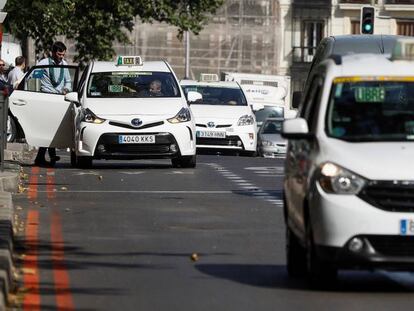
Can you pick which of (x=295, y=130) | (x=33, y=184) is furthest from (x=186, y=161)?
(x=295, y=130)

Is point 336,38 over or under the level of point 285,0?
over

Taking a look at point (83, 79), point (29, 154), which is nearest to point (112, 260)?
point (83, 79)

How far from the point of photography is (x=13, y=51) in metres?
54.2

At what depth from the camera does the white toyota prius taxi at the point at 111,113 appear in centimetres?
2477

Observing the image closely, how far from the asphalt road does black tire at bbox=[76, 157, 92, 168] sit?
1499 mm

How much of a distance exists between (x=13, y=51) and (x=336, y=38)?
32.2 meters

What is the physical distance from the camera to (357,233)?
11.1 metres

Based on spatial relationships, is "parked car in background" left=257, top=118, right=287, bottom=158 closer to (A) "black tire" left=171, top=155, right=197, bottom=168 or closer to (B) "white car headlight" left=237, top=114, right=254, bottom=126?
(B) "white car headlight" left=237, top=114, right=254, bottom=126

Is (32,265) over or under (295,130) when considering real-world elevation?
under

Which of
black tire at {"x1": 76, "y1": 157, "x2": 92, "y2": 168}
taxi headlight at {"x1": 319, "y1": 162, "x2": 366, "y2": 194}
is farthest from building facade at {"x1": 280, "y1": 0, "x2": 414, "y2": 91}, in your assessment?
taxi headlight at {"x1": 319, "y1": 162, "x2": 366, "y2": 194}

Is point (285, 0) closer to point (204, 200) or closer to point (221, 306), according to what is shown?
point (204, 200)

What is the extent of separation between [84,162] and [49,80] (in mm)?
1838

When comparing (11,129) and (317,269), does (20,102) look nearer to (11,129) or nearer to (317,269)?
(11,129)

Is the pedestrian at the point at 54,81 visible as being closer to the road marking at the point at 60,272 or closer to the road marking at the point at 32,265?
the road marking at the point at 32,265
